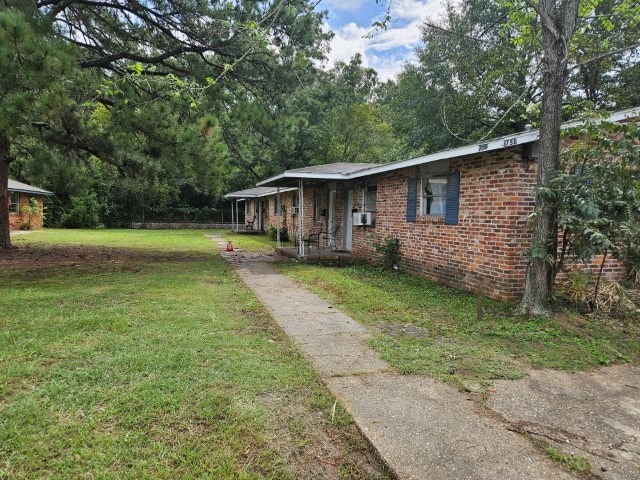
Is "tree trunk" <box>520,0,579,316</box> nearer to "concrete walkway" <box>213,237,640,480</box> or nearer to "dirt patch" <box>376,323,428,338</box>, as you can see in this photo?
"dirt patch" <box>376,323,428,338</box>

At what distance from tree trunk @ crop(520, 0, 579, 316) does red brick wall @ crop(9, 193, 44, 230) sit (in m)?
25.3

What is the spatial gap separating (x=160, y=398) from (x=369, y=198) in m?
8.47

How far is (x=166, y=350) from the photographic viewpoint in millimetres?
3895

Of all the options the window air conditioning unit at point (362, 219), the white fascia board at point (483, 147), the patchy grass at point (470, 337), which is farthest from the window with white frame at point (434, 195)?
the window air conditioning unit at point (362, 219)

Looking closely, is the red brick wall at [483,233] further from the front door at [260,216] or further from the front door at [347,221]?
the front door at [260,216]

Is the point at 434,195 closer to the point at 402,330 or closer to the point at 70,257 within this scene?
the point at 402,330

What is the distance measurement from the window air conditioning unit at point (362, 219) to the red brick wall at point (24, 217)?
809 inches

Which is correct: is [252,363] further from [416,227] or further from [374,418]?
[416,227]

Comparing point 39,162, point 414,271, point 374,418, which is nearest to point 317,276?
point 414,271

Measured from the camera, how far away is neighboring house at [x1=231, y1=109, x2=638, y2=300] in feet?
19.2

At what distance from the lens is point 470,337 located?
4543mm

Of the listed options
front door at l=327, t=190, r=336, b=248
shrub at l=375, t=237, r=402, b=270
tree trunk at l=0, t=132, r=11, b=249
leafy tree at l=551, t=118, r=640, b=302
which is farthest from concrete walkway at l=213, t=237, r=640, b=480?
tree trunk at l=0, t=132, r=11, b=249

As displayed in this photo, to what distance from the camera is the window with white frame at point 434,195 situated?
7.55 metres

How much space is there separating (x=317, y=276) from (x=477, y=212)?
347 cm
